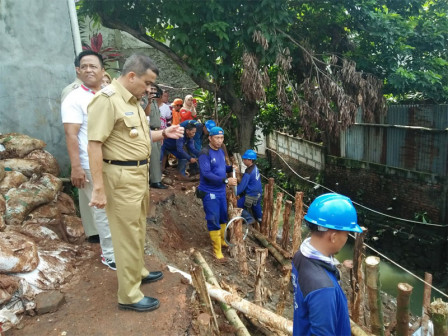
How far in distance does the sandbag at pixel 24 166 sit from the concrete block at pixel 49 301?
1.71 meters

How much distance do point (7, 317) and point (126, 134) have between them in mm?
1608

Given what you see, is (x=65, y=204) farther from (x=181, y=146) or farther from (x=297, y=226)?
(x=297, y=226)

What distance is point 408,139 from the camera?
857 cm

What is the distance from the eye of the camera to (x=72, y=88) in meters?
3.50

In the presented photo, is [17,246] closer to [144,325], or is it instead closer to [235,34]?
[144,325]

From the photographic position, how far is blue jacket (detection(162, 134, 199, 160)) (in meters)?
6.45

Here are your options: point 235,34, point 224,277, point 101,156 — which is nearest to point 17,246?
point 101,156

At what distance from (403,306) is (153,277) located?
86.9 inches

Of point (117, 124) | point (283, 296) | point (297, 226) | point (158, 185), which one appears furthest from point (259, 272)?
point (158, 185)

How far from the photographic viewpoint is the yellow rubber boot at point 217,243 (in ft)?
16.2

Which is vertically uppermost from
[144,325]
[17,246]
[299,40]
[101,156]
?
[299,40]

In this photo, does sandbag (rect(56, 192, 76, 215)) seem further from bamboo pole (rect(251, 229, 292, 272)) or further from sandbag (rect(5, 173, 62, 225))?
bamboo pole (rect(251, 229, 292, 272))

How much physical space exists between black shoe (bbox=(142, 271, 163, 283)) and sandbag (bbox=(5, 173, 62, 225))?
1519mm

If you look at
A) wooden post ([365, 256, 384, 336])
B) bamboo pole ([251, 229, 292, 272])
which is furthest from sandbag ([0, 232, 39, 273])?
bamboo pole ([251, 229, 292, 272])
